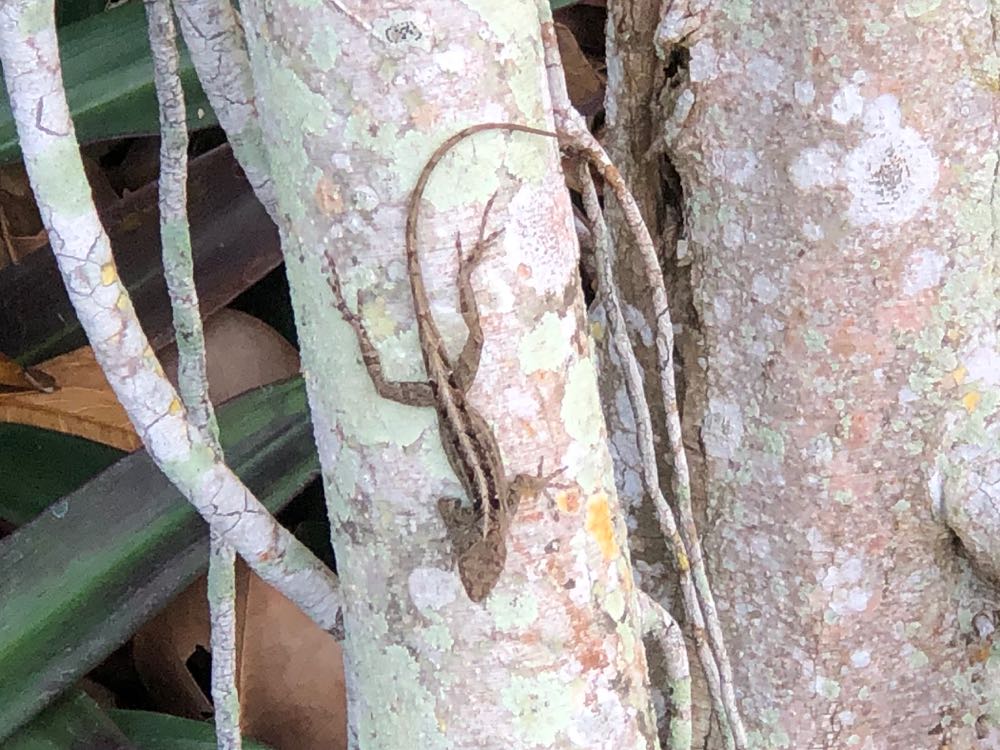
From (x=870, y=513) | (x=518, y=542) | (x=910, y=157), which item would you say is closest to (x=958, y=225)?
(x=910, y=157)

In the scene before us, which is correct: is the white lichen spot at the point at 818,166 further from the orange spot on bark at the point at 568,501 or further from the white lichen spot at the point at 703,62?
the orange spot on bark at the point at 568,501

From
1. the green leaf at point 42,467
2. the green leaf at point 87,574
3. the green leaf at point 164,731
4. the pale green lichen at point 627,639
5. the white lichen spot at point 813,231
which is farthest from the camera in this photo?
the green leaf at point 42,467

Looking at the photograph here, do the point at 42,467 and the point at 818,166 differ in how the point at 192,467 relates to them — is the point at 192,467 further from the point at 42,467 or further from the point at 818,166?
the point at 42,467

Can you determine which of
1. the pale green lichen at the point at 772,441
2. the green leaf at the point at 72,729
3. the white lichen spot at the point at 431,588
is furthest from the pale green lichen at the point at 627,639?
the green leaf at the point at 72,729

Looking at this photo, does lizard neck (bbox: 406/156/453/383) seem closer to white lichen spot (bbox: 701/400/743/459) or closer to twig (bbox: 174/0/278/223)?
twig (bbox: 174/0/278/223)

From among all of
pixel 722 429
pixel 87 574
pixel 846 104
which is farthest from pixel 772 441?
pixel 87 574
